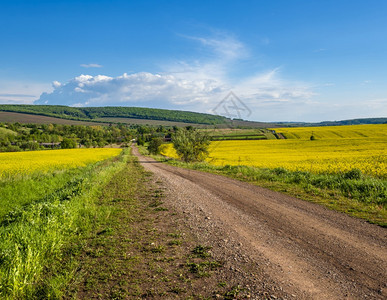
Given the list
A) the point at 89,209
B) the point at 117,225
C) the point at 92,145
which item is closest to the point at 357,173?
the point at 117,225

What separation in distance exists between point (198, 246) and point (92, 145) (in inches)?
4426

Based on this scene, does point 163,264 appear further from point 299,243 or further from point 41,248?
point 299,243

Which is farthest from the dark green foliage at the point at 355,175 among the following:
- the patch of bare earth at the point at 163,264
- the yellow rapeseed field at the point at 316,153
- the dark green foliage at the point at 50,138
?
the dark green foliage at the point at 50,138

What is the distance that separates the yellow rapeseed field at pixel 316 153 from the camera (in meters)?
24.0

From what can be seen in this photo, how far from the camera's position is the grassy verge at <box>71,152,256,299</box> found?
15.3 ft

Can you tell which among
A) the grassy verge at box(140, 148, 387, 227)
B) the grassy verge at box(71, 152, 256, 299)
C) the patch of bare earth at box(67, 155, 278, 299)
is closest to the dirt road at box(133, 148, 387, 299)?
the patch of bare earth at box(67, 155, 278, 299)

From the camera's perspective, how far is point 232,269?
17.5ft

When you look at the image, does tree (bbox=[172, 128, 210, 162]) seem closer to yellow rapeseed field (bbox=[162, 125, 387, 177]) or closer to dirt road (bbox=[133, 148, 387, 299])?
yellow rapeseed field (bbox=[162, 125, 387, 177])

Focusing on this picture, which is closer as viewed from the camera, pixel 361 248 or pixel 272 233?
pixel 361 248

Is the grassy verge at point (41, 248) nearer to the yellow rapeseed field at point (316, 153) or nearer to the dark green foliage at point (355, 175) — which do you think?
the dark green foliage at point (355, 175)

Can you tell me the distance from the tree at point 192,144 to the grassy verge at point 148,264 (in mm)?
31182

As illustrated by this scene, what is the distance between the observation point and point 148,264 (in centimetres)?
574

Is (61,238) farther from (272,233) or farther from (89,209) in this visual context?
(272,233)

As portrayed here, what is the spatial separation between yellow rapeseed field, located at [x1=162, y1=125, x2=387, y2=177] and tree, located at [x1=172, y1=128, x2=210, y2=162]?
8.32ft
